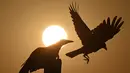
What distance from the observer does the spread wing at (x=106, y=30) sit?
7.32 feet

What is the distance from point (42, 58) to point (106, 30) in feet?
1.53

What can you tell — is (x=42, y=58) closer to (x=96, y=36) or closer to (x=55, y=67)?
(x=55, y=67)

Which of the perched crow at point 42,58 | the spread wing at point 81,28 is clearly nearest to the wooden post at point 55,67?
the perched crow at point 42,58

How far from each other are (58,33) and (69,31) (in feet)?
0.47

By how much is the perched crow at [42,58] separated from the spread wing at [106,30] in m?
0.26

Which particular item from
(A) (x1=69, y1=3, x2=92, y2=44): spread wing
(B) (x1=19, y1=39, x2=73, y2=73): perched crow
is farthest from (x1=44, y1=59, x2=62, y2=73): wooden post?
(A) (x1=69, y1=3, x2=92, y2=44): spread wing

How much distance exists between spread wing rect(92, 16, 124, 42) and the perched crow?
26cm

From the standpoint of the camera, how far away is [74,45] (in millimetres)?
2861

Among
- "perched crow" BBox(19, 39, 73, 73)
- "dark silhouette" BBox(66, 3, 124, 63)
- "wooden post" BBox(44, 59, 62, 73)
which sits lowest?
"wooden post" BBox(44, 59, 62, 73)

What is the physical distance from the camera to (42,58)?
2236mm

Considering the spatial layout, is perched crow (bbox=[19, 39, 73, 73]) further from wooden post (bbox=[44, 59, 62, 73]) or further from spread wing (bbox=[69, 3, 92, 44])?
spread wing (bbox=[69, 3, 92, 44])

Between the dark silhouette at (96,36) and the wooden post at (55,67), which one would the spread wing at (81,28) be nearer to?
the dark silhouette at (96,36)

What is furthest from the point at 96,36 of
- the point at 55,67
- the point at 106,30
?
the point at 55,67

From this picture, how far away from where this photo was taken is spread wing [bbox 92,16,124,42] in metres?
2.23
